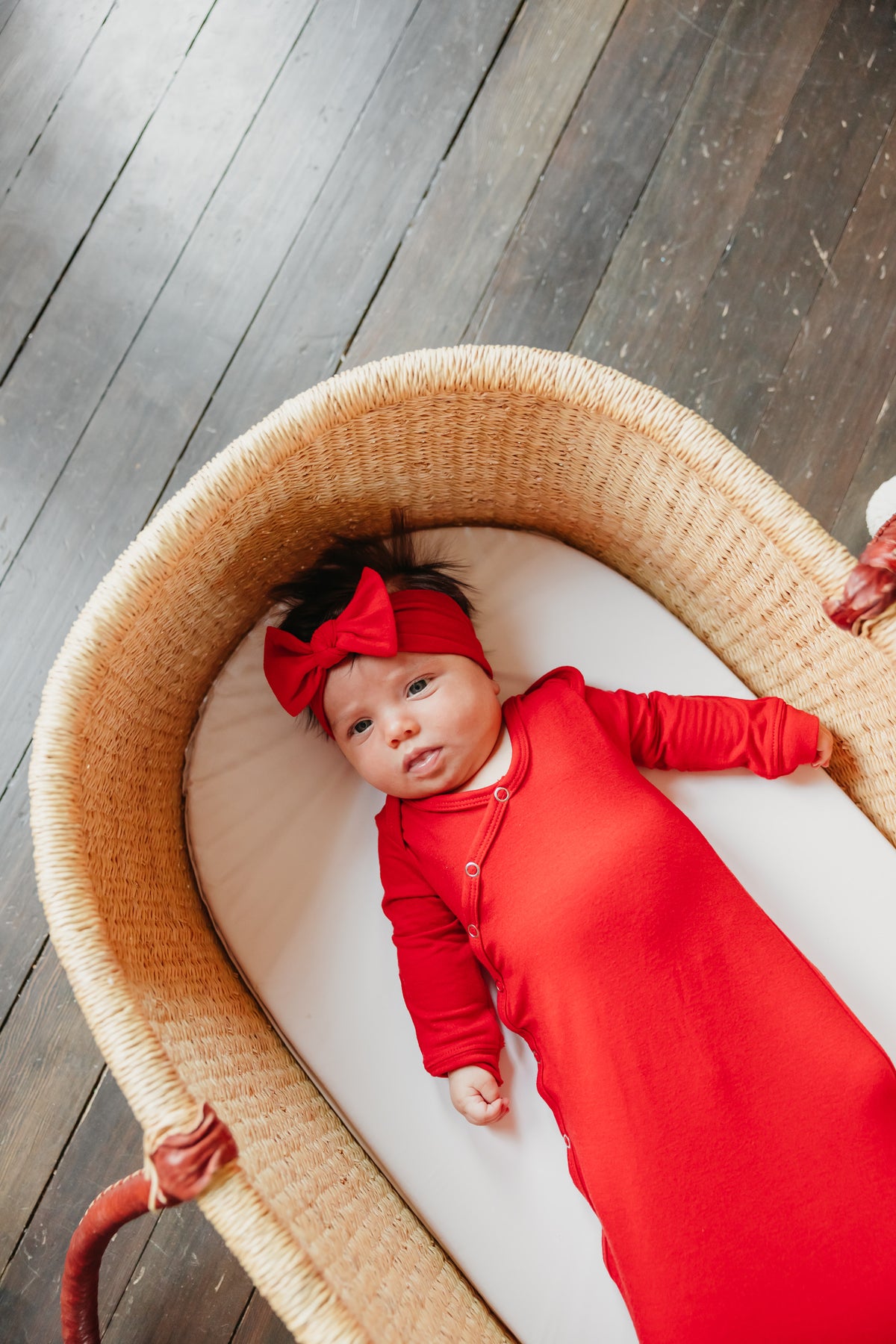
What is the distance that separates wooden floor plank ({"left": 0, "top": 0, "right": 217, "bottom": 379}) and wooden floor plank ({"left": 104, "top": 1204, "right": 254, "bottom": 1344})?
1156mm

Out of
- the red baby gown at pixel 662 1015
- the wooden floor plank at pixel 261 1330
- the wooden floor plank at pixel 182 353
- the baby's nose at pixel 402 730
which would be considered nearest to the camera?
the red baby gown at pixel 662 1015

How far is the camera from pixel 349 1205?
85 cm

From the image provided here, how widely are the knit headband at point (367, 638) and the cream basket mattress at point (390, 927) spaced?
0.10m

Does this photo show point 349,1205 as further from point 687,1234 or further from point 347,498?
point 347,498

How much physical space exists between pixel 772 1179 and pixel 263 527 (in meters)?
0.78

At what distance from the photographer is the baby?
30.9 inches

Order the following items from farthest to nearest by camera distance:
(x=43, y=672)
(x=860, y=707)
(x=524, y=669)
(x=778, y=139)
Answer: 1. (x=778, y=139)
2. (x=43, y=672)
3. (x=524, y=669)
4. (x=860, y=707)

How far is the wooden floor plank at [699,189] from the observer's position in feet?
4.13

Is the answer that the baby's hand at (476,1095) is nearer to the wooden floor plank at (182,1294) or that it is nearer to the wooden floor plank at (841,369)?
the wooden floor plank at (182,1294)

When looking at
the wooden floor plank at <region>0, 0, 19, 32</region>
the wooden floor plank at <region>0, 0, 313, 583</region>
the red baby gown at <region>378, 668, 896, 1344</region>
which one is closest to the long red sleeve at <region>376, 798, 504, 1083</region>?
the red baby gown at <region>378, 668, 896, 1344</region>

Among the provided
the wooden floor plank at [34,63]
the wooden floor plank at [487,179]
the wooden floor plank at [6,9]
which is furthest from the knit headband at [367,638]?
the wooden floor plank at [6,9]

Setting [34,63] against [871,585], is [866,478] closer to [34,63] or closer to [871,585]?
[871,585]

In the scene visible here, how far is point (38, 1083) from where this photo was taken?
43.5 inches

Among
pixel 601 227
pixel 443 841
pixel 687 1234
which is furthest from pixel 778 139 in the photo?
pixel 687 1234
